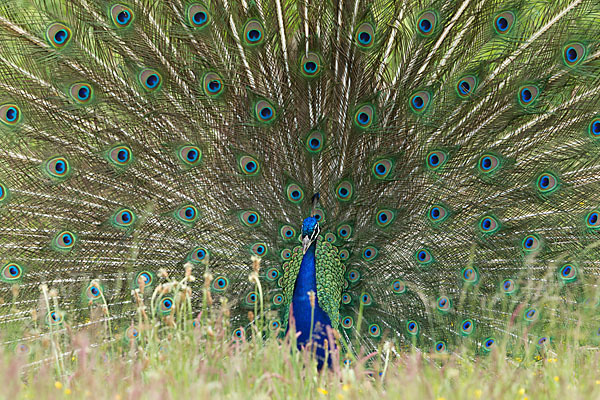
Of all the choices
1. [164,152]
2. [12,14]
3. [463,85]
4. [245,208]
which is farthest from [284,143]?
[12,14]

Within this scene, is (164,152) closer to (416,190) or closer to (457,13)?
(416,190)

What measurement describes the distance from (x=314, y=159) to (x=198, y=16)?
1374mm

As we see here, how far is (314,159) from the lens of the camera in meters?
4.75

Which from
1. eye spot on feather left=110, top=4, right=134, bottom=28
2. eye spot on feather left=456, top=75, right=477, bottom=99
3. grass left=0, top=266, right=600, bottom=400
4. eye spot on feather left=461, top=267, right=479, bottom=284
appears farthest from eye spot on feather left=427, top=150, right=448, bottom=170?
eye spot on feather left=110, top=4, right=134, bottom=28

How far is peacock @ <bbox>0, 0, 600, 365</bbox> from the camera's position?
4129 mm

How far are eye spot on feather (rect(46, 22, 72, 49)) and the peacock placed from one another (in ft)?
0.04

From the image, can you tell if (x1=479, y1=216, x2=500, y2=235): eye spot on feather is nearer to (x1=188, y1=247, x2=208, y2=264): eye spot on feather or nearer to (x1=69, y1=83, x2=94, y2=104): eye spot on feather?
(x1=188, y1=247, x2=208, y2=264): eye spot on feather

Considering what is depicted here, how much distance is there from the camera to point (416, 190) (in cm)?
458

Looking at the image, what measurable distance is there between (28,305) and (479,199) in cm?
348

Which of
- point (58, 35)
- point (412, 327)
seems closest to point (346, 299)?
point (412, 327)

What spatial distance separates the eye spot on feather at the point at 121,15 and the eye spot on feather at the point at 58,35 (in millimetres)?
317

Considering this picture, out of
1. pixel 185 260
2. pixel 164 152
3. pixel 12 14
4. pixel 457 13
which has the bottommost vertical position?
pixel 185 260

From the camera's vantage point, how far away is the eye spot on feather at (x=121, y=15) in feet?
13.4

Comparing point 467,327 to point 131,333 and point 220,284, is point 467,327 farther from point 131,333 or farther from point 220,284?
point 131,333
